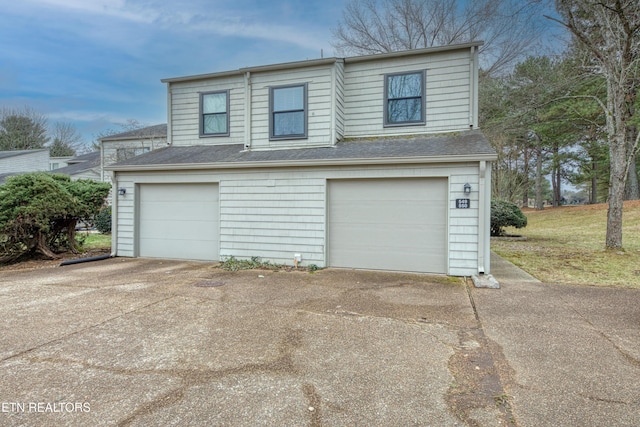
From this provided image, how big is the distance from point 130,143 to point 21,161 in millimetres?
14778

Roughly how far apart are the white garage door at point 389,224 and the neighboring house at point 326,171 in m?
0.02

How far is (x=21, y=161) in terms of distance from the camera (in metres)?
27.0

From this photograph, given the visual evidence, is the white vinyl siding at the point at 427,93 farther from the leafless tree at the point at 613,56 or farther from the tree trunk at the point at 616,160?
the tree trunk at the point at 616,160

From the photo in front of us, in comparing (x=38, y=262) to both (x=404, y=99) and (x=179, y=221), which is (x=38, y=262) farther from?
(x=404, y=99)

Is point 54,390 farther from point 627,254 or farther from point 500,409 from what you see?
point 627,254

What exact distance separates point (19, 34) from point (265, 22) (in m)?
10.5

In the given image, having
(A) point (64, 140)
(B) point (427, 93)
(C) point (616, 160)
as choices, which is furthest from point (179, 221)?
(A) point (64, 140)

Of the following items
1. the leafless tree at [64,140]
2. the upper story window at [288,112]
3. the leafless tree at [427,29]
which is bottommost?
the upper story window at [288,112]

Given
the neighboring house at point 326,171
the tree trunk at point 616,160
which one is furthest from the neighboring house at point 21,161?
the tree trunk at point 616,160

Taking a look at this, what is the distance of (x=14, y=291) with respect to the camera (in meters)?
5.50

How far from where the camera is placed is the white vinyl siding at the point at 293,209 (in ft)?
21.2

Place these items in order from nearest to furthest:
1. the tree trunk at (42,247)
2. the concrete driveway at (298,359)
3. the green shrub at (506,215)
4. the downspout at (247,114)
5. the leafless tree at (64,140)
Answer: the concrete driveway at (298,359) → the tree trunk at (42,247) → the downspout at (247,114) → the green shrub at (506,215) → the leafless tree at (64,140)

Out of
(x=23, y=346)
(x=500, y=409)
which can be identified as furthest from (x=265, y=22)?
(x=500, y=409)

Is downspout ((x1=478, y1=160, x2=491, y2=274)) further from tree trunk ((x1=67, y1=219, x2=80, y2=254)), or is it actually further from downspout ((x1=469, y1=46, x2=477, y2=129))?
tree trunk ((x1=67, y1=219, x2=80, y2=254))
